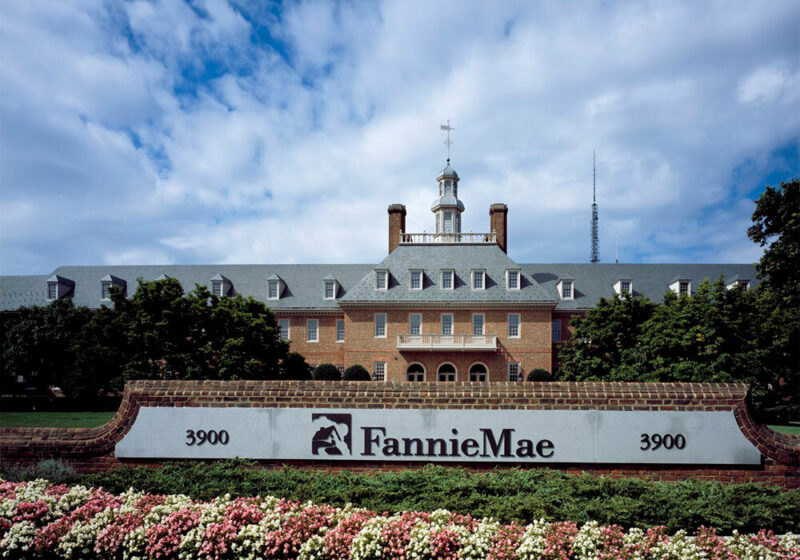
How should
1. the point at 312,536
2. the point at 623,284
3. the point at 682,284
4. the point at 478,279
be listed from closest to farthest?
the point at 312,536, the point at 478,279, the point at 682,284, the point at 623,284

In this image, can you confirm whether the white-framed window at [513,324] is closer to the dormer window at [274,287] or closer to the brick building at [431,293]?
the brick building at [431,293]

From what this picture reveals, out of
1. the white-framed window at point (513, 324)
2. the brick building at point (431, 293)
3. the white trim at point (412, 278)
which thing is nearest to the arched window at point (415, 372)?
the brick building at point (431, 293)

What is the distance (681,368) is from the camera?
20.7 metres

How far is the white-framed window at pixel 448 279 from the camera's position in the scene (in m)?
36.1

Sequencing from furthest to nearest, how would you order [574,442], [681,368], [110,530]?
[681,368]
[574,442]
[110,530]

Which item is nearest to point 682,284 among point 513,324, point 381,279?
point 513,324

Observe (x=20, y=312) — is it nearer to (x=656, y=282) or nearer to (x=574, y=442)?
(x=574, y=442)

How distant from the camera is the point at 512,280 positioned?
3606cm

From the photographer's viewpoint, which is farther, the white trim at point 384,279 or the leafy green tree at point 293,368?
the white trim at point 384,279

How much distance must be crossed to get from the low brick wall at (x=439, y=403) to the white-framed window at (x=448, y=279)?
93.3 ft

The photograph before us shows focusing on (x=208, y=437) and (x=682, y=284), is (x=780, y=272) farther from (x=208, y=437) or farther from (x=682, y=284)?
(x=208, y=437)

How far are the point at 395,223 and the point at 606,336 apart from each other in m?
22.0

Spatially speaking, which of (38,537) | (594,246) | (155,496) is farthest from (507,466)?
(594,246)

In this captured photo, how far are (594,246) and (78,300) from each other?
217 ft
